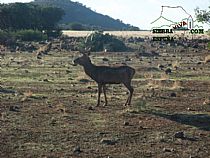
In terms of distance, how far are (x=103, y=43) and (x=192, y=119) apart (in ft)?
155

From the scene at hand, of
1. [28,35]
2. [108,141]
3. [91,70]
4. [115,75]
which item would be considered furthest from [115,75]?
[28,35]

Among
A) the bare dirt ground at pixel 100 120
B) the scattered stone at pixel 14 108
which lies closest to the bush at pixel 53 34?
the bare dirt ground at pixel 100 120

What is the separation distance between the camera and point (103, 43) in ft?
212

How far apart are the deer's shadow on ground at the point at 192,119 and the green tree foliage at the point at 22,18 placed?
69.9 meters

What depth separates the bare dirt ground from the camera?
1392 cm

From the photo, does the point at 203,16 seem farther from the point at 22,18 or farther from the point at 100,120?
the point at 22,18

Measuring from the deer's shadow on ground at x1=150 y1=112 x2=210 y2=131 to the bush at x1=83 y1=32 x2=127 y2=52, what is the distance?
1688 inches

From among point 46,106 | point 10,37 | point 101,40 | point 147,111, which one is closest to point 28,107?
point 46,106

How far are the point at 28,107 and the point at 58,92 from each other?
4.44 meters

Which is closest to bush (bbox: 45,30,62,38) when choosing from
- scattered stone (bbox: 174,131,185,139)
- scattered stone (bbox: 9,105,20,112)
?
scattered stone (bbox: 9,105,20,112)

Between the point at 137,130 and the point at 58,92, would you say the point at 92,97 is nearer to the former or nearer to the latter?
the point at 58,92

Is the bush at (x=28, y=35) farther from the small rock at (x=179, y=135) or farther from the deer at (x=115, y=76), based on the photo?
the small rock at (x=179, y=135)

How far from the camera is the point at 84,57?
71.4ft

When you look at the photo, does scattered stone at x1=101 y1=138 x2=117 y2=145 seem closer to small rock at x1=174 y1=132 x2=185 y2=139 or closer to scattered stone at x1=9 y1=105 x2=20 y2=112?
small rock at x1=174 y1=132 x2=185 y2=139
